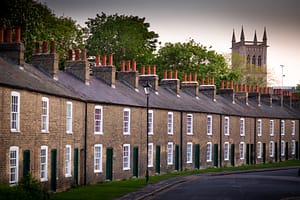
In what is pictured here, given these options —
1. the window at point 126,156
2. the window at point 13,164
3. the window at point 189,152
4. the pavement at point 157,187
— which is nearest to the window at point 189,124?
the window at point 189,152

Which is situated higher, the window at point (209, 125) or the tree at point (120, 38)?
the tree at point (120, 38)

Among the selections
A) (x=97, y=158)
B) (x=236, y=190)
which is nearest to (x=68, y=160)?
(x=97, y=158)

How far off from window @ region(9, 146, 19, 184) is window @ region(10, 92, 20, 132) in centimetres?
97

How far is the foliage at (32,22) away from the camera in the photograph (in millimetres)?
62750

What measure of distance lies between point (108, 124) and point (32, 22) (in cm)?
1890

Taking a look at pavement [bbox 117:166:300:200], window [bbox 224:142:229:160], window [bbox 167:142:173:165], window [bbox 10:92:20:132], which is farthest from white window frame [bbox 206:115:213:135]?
window [bbox 10:92:20:132]

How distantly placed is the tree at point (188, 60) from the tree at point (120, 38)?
1.83 metres

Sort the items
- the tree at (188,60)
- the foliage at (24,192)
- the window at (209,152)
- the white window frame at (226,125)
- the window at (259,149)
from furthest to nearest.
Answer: the tree at (188,60)
the window at (259,149)
the white window frame at (226,125)
the window at (209,152)
the foliage at (24,192)

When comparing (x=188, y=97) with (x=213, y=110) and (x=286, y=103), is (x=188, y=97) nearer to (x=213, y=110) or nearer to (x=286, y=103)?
(x=213, y=110)

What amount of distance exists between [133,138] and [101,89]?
466 centimetres

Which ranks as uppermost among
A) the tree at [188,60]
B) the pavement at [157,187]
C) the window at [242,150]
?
the tree at [188,60]

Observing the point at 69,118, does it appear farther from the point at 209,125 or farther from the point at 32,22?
the point at 209,125

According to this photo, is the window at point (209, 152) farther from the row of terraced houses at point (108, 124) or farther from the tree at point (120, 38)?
the tree at point (120, 38)

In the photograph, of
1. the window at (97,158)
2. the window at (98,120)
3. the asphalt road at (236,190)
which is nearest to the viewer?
the asphalt road at (236,190)
